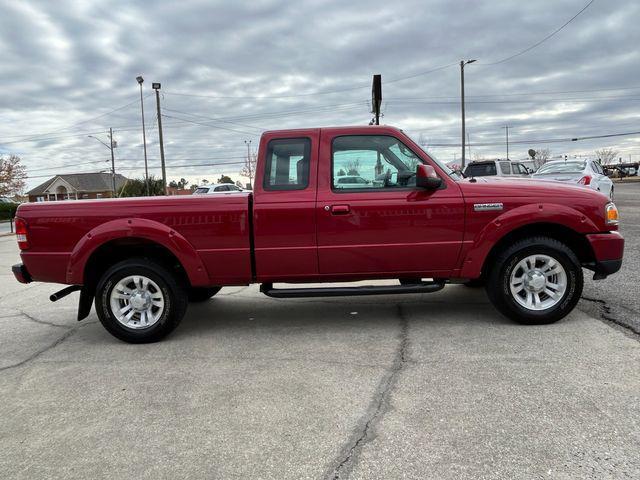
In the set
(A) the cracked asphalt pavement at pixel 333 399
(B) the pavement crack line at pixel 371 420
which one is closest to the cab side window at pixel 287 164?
(A) the cracked asphalt pavement at pixel 333 399

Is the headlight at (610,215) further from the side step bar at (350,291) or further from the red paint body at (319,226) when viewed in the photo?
the side step bar at (350,291)

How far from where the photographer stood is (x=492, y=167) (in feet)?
52.3

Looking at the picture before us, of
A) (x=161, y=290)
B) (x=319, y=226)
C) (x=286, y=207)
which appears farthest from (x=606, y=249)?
(x=161, y=290)

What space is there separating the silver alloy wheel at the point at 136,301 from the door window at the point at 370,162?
2.01 metres

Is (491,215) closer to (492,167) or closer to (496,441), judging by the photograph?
(496,441)

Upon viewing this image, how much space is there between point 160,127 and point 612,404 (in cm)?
3581

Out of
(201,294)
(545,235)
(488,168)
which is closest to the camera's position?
(545,235)

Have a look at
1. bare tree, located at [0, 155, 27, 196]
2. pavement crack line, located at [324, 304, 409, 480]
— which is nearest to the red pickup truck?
pavement crack line, located at [324, 304, 409, 480]

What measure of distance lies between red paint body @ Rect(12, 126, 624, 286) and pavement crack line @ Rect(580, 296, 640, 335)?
598mm

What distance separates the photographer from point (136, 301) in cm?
477

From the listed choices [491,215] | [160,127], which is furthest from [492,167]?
[160,127]

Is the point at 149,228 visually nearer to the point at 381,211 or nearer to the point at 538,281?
the point at 381,211

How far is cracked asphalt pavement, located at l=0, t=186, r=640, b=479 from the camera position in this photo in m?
2.65

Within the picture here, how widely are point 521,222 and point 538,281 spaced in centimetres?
59
